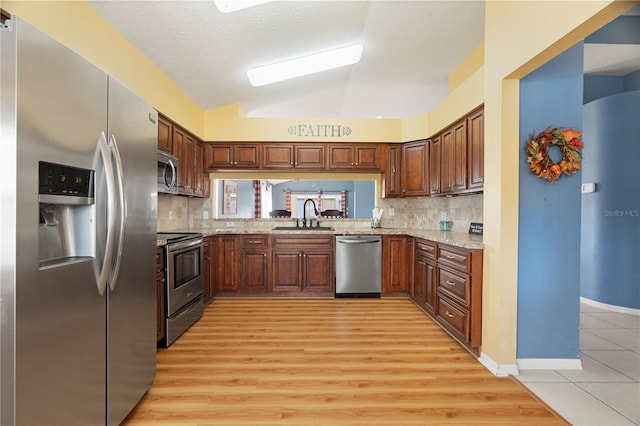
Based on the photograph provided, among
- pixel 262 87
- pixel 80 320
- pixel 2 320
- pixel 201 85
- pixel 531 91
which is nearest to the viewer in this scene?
pixel 2 320

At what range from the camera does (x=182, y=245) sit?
286 centimetres

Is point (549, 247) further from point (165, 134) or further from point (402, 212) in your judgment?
point (165, 134)

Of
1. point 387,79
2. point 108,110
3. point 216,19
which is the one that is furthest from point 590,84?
point 108,110

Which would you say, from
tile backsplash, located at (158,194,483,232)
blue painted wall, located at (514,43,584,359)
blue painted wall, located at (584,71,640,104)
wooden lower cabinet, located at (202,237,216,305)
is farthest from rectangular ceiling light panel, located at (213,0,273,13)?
blue painted wall, located at (584,71,640,104)

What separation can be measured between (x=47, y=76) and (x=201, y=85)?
2.76 m

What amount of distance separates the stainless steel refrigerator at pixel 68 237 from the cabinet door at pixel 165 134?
1521 millimetres

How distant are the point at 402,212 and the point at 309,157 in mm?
1648

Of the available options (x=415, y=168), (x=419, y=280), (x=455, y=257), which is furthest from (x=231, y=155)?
(x=455, y=257)

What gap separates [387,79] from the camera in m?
4.39

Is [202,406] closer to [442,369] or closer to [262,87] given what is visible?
[442,369]

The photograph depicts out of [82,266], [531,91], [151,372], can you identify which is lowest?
[151,372]

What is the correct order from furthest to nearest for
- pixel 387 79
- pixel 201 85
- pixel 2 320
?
pixel 387 79 < pixel 201 85 < pixel 2 320

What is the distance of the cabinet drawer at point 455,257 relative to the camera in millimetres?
2537

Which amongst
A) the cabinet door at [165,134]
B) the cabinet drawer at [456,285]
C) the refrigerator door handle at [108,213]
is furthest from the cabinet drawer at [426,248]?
the cabinet door at [165,134]
